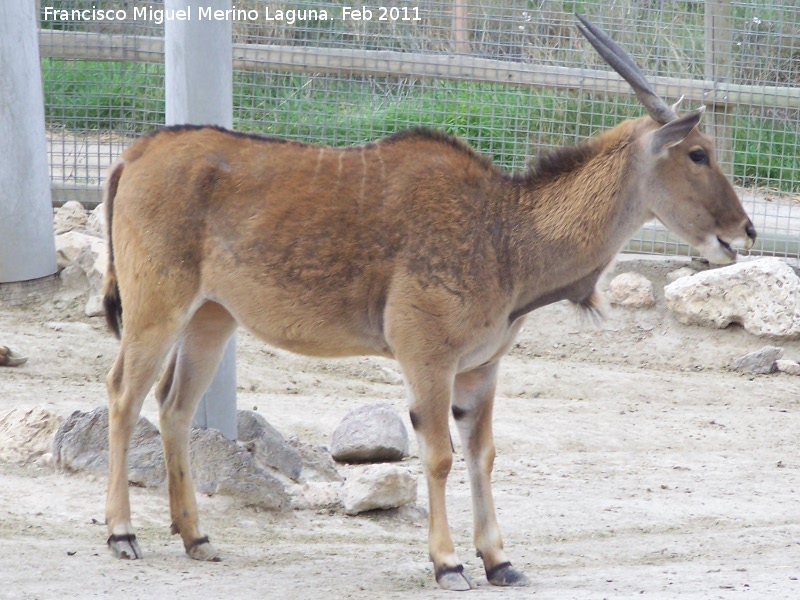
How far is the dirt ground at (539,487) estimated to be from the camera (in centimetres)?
461

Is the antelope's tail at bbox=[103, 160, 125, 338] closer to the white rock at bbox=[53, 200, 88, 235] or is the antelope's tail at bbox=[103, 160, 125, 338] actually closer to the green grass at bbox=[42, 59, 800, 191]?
the white rock at bbox=[53, 200, 88, 235]

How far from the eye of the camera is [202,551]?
498 cm

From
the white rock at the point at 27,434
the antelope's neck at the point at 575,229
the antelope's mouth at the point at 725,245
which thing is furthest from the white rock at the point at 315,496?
the antelope's mouth at the point at 725,245

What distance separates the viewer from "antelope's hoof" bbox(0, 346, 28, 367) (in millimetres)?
7513

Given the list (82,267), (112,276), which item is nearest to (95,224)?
(82,267)

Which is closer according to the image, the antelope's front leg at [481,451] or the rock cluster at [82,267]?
the antelope's front leg at [481,451]

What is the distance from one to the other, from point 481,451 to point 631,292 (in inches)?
180

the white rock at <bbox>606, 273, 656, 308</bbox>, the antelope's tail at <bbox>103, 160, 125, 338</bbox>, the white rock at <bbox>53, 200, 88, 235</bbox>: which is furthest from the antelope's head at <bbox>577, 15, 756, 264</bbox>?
the white rock at <bbox>53, 200, 88, 235</bbox>

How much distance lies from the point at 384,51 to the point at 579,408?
12.3 feet

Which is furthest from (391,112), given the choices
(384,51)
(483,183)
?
(483,183)

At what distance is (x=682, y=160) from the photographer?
4902 millimetres

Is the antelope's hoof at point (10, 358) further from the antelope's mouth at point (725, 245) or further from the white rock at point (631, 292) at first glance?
the antelope's mouth at point (725, 245)

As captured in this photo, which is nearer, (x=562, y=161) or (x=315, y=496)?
(x=562, y=161)

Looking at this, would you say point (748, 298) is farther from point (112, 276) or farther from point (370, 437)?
point (112, 276)
